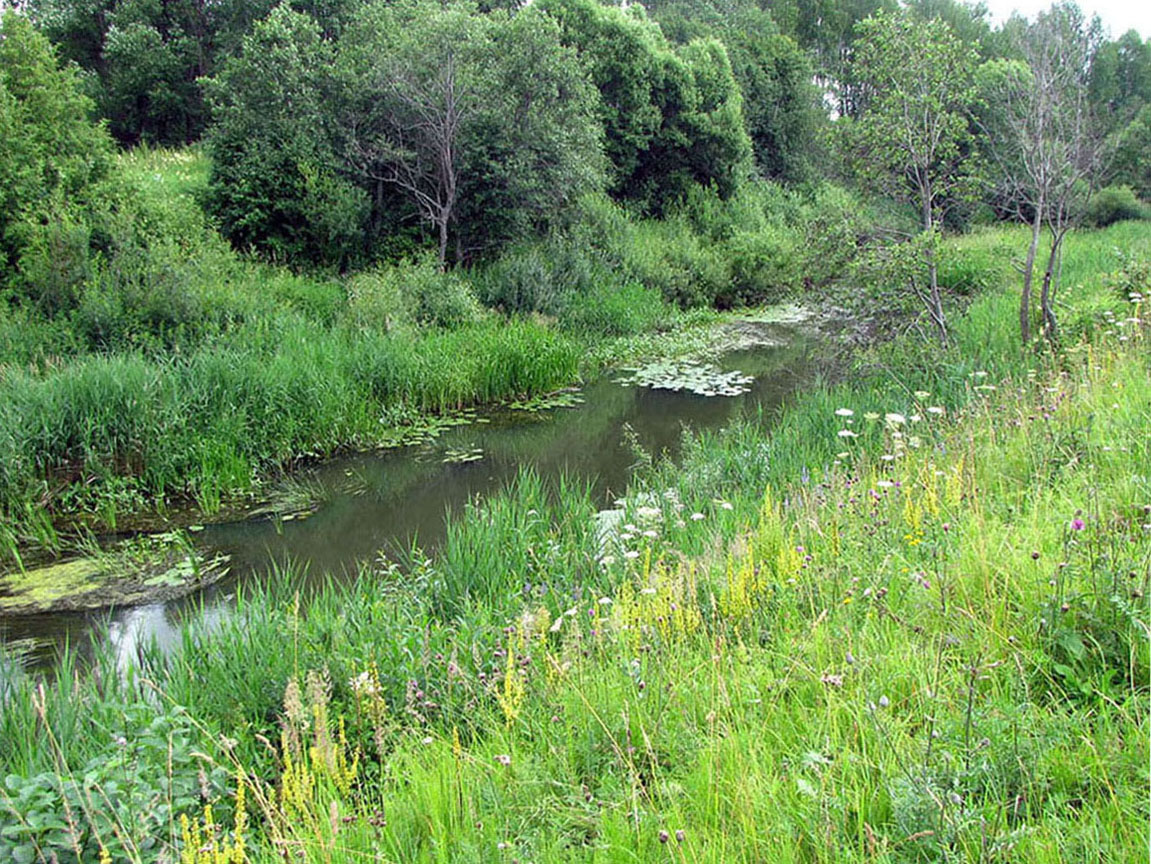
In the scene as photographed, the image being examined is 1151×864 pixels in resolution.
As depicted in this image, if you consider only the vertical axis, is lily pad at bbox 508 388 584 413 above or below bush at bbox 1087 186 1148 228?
below

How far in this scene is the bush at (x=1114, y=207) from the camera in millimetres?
29125

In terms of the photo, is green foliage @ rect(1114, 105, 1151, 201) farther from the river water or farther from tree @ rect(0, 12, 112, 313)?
tree @ rect(0, 12, 112, 313)

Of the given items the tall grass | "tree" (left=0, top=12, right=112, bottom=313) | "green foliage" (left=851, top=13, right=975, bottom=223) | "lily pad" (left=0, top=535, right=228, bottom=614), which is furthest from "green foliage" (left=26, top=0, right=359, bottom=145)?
"lily pad" (left=0, top=535, right=228, bottom=614)

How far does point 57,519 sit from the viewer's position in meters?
7.57

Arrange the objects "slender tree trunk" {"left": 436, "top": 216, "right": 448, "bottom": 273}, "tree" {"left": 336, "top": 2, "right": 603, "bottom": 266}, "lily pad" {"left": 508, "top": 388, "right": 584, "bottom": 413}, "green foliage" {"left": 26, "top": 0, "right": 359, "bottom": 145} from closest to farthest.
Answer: "lily pad" {"left": 508, "top": 388, "right": 584, "bottom": 413} < "tree" {"left": 336, "top": 2, "right": 603, "bottom": 266} < "slender tree trunk" {"left": 436, "top": 216, "right": 448, "bottom": 273} < "green foliage" {"left": 26, "top": 0, "right": 359, "bottom": 145}

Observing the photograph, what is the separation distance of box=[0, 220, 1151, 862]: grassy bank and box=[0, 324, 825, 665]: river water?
118 centimetres

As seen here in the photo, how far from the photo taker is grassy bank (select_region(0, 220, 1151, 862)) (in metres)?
2.07

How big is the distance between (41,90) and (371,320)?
5238 millimetres

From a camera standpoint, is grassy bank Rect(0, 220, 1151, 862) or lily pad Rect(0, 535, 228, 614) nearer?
grassy bank Rect(0, 220, 1151, 862)

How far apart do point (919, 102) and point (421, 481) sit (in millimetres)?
6559

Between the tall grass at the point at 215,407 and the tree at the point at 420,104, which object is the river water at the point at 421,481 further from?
the tree at the point at 420,104

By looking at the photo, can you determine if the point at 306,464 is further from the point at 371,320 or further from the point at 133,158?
the point at 133,158

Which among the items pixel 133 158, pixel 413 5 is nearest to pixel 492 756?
pixel 413 5

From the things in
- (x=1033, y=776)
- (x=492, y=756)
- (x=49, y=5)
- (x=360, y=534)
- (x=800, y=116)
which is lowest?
(x=360, y=534)
